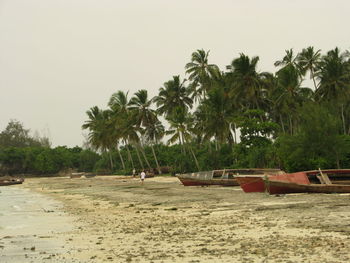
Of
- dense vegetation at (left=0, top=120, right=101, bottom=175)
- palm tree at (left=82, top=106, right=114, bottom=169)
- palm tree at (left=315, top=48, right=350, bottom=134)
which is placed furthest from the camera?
dense vegetation at (left=0, top=120, right=101, bottom=175)

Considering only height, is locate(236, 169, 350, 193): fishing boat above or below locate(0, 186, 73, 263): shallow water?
above

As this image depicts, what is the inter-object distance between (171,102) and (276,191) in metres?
39.3

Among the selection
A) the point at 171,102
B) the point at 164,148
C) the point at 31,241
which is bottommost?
the point at 31,241

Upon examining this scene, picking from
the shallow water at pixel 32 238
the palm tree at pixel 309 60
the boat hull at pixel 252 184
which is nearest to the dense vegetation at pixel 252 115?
the palm tree at pixel 309 60

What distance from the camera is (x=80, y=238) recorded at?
420 inches

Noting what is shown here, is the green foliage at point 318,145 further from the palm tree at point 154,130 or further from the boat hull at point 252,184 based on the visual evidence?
the palm tree at point 154,130

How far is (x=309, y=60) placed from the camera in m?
51.8

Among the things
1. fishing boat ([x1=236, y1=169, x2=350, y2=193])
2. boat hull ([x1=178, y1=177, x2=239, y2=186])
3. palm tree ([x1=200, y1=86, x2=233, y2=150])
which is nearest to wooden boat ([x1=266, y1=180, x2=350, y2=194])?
fishing boat ([x1=236, y1=169, x2=350, y2=193])

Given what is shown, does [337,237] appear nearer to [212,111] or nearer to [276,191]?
[276,191]

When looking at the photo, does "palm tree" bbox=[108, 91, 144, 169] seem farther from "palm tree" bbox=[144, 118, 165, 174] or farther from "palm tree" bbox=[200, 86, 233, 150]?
"palm tree" bbox=[200, 86, 233, 150]

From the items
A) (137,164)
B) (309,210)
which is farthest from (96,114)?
(309,210)

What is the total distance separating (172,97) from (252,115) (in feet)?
52.3

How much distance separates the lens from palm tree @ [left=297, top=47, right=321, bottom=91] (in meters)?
51.3

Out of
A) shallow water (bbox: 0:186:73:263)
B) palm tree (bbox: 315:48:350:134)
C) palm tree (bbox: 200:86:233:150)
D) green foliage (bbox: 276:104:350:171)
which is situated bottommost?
shallow water (bbox: 0:186:73:263)
